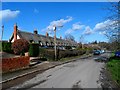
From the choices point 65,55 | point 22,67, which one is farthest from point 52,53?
point 22,67

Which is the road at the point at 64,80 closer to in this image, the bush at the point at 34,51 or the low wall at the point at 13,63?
the low wall at the point at 13,63

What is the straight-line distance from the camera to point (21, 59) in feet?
74.6

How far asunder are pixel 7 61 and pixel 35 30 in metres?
66.6

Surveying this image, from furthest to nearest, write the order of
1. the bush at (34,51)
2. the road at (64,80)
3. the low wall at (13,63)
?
the bush at (34,51), the low wall at (13,63), the road at (64,80)

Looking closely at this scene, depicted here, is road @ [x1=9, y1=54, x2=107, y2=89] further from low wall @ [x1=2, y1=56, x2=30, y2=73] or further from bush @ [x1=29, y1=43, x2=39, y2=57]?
bush @ [x1=29, y1=43, x2=39, y2=57]

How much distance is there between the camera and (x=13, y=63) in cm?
2075

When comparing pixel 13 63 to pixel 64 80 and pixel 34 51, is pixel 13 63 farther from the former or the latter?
pixel 34 51

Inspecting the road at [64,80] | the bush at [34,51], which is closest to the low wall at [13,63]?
the road at [64,80]

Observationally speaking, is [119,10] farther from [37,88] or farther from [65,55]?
[65,55]

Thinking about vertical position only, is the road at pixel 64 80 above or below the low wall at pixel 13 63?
below

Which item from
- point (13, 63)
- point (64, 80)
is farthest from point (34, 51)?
point (64, 80)

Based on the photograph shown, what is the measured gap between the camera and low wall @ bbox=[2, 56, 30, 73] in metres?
19.2

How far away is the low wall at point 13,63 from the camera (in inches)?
755

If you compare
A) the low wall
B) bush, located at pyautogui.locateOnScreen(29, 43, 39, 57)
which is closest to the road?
the low wall
